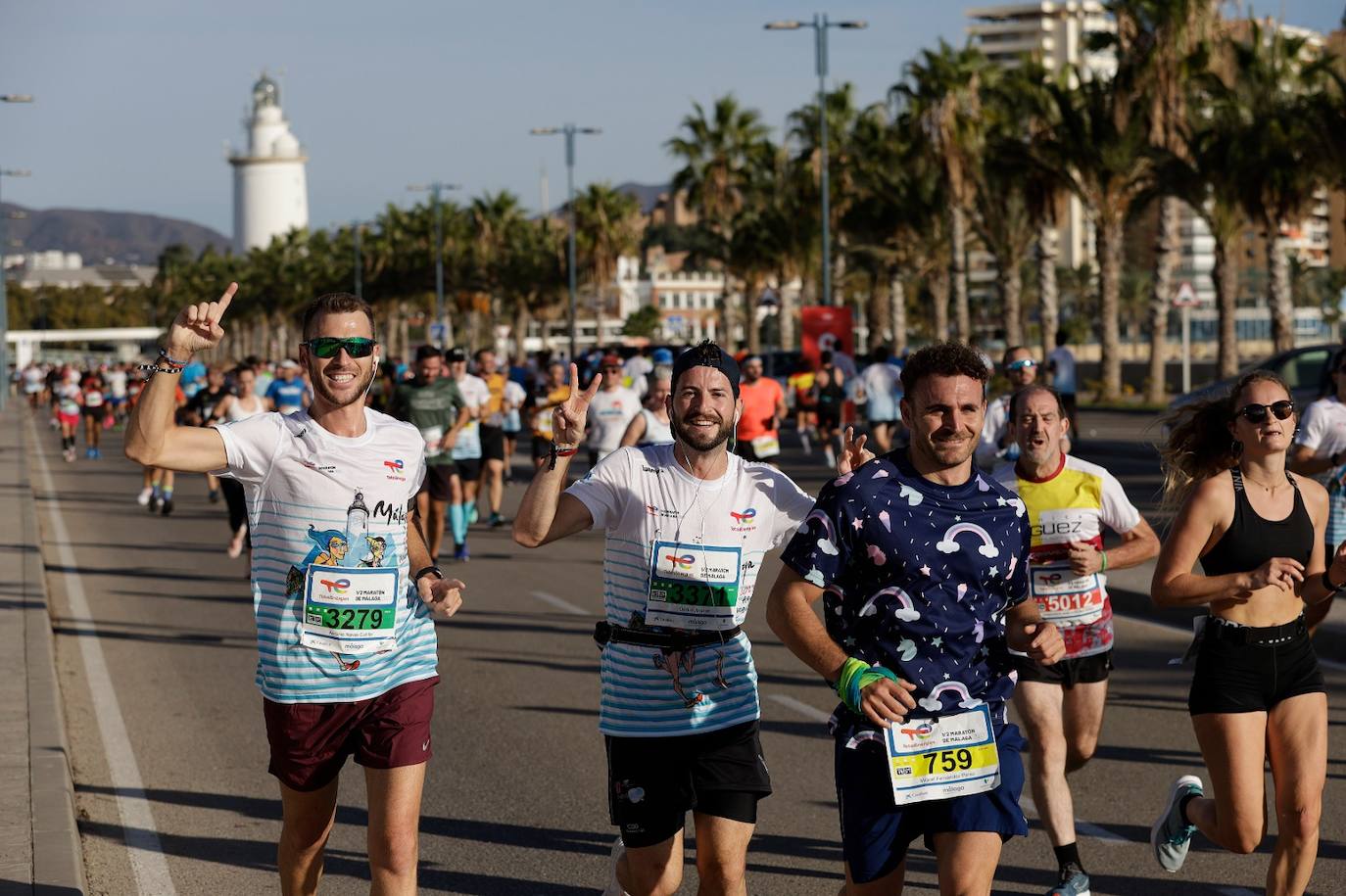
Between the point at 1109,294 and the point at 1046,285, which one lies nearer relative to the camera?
the point at 1109,294

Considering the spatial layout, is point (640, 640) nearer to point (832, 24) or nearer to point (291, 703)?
point (291, 703)

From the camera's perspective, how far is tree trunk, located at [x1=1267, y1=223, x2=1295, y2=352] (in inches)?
1470

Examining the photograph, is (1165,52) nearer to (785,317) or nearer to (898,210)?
(898,210)

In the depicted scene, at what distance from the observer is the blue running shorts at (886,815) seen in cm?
432

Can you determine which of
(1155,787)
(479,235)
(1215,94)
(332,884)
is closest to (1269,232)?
(1215,94)

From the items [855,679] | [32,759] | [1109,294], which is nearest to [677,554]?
[855,679]

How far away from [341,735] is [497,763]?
3.36 m

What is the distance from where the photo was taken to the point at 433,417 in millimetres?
14664

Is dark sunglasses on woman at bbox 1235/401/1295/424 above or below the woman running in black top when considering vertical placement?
above

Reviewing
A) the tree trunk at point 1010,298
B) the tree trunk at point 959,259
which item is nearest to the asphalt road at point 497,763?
the tree trunk at point 1010,298

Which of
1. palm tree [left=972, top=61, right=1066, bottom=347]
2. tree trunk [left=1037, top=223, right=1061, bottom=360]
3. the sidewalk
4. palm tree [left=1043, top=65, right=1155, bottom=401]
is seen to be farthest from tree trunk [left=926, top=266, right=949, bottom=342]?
the sidewalk

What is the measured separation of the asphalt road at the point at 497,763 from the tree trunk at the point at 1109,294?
28058 millimetres

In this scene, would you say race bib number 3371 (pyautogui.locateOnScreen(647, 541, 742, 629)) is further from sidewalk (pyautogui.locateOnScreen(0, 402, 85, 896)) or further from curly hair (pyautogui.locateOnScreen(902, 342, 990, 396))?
sidewalk (pyautogui.locateOnScreen(0, 402, 85, 896))

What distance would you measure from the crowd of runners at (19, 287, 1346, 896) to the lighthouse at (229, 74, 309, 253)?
596 feet
